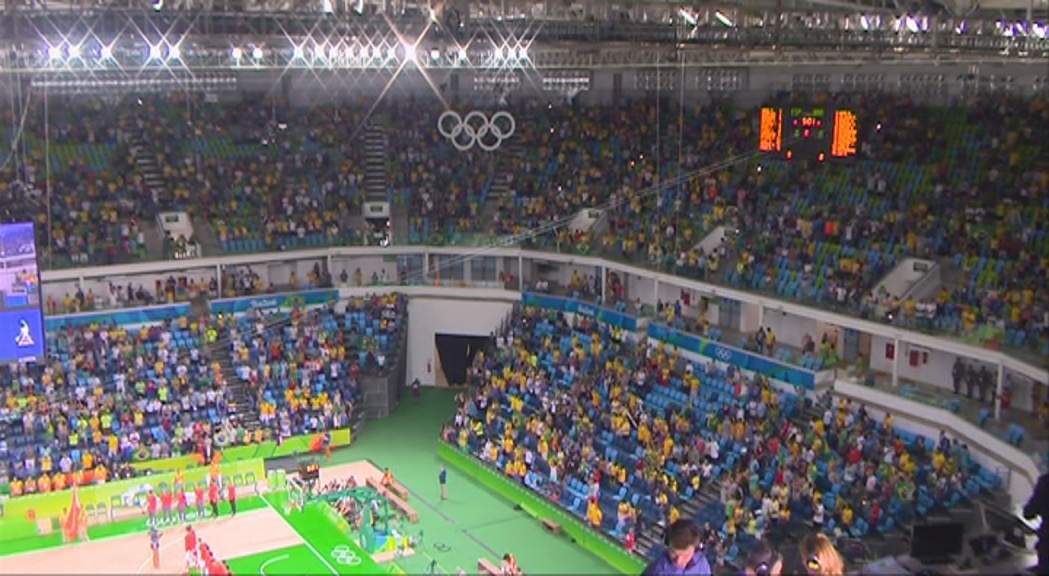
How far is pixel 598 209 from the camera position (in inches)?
1324

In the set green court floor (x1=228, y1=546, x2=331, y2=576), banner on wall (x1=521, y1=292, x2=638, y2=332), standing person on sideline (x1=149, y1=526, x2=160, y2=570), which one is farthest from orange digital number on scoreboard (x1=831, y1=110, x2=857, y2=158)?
standing person on sideline (x1=149, y1=526, x2=160, y2=570)

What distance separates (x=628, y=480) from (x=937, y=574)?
1202cm

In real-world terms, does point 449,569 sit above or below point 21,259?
below

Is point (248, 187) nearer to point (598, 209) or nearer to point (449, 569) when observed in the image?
point (598, 209)

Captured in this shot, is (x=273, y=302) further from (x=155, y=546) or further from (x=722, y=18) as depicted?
(x=722, y=18)

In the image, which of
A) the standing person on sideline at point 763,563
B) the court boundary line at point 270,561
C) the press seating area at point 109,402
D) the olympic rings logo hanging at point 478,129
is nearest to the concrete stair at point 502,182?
the olympic rings logo hanging at point 478,129

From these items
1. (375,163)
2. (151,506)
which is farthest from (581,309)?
(151,506)

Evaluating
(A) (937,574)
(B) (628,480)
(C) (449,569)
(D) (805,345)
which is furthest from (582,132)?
(A) (937,574)

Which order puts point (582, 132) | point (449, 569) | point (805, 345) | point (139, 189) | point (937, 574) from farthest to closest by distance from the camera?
1. point (582, 132)
2. point (139, 189)
3. point (805, 345)
4. point (449, 569)
5. point (937, 574)

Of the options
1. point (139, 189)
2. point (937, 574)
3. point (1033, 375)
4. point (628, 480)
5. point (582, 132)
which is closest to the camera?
point (937, 574)

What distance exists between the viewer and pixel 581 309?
104ft

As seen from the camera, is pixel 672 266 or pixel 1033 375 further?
pixel 672 266

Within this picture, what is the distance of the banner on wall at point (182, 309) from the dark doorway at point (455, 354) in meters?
3.53

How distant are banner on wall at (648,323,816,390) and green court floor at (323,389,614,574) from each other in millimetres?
6254
